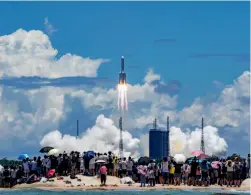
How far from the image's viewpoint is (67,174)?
5872 centimetres

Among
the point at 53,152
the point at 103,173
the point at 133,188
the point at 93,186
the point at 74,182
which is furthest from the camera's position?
the point at 53,152

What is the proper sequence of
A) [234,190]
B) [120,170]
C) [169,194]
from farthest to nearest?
[120,170] < [234,190] < [169,194]

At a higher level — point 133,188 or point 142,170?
point 142,170

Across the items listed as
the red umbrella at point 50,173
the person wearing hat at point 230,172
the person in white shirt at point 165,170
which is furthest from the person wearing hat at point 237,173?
the red umbrella at point 50,173

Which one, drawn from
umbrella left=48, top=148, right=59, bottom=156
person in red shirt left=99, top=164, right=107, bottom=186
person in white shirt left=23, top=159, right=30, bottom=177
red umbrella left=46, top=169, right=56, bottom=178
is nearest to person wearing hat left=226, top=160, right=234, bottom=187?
person in red shirt left=99, top=164, right=107, bottom=186

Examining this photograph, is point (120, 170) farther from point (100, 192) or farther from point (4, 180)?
point (4, 180)

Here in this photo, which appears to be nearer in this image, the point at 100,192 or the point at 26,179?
the point at 100,192

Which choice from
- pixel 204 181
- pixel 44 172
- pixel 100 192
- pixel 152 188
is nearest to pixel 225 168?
pixel 204 181

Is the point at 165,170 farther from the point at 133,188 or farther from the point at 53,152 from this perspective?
the point at 53,152

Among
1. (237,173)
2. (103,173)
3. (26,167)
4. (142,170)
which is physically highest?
(26,167)

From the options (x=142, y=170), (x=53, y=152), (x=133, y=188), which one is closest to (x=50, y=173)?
(x=53, y=152)

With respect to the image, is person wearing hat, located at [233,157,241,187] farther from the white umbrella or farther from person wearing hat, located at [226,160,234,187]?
the white umbrella

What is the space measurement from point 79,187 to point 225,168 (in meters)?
10.3

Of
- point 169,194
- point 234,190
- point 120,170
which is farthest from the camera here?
point 120,170
